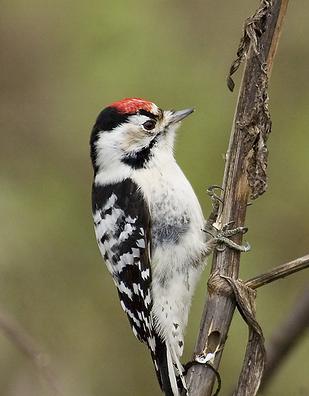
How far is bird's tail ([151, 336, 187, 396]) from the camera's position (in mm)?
4051

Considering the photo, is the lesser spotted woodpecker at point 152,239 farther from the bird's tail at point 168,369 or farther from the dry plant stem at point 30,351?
the dry plant stem at point 30,351

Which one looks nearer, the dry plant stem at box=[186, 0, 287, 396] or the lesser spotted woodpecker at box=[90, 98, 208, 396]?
the dry plant stem at box=[186, 0, 287, 396]

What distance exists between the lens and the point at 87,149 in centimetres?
615

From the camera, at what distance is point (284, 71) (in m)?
6.04

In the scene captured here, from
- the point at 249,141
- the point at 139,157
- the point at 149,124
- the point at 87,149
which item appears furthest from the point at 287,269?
the point at 87,149

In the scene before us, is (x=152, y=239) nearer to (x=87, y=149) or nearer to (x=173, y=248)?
(x=173, y=248)

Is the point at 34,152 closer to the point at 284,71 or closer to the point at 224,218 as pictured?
the point at 284,71

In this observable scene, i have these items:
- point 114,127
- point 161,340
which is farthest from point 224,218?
point 114,127

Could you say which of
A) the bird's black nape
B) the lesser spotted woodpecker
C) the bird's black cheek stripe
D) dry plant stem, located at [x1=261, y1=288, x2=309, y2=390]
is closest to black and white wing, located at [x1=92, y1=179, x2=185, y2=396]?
the lesser spotted woodpecker

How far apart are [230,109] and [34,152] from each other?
1.33m

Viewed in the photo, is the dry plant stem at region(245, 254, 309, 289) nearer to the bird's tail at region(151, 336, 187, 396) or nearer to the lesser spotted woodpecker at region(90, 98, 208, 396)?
the bird's tail at region(151, 336, 187, 396)

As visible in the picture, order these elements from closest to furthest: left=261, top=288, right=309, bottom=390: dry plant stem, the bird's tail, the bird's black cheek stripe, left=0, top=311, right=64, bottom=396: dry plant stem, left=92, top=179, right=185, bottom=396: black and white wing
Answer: left=261, top=288, right=309, bottom=390: dry plant stem, left=0, top=311, right=64, bottom=396: dry plant stem, the bird's tail, left=92, top=179, right=185, bottom=396: black and white wing, the bird's black cheek stripe

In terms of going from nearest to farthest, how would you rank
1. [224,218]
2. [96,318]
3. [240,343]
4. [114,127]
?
[224,218] < [114,127] < [240,343] < [96,318]

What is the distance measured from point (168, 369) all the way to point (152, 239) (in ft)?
2.24
